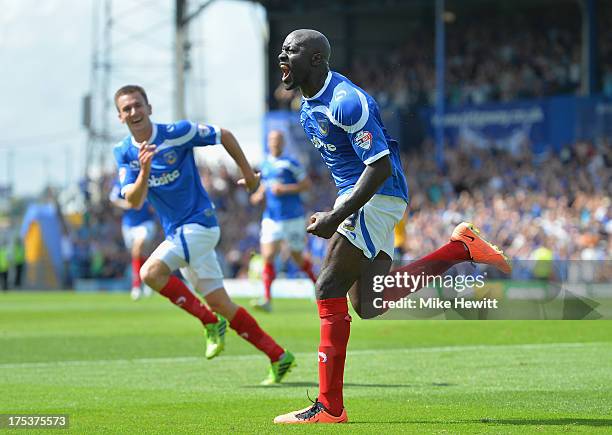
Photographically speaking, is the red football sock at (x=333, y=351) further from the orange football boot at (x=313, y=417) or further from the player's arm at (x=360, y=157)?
the player's arm at (x=360, y=157)

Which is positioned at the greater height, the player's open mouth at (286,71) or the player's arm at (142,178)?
the player's open mouth at (286,71)

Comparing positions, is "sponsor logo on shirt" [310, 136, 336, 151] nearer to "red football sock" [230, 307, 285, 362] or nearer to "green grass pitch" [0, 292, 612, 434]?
"green grass pitch" [0, 292, 612, 434]

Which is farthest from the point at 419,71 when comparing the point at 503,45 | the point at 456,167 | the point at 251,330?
the point at 251,330

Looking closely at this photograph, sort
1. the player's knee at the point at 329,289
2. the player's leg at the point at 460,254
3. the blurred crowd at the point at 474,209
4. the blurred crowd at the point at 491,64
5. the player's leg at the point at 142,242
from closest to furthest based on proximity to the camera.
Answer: the player's knee at the point at 329,289 → the player's leg at the point at 460,254 → the player's leg at the point at 142,242 → the blurred crowd at the point at 474,209 → the blurred crowd at the point at 491,64

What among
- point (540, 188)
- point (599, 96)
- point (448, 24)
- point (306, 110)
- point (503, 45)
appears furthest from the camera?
point (448, 24)

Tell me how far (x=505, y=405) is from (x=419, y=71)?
103 ft

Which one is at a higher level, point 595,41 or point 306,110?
point 595,41

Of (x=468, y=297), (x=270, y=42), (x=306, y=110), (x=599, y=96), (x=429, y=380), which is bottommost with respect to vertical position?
(x=429, y=380)

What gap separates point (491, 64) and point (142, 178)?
28459mm

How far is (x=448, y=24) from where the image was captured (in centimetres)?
4100

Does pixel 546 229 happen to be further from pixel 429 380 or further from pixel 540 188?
pixel 429 380

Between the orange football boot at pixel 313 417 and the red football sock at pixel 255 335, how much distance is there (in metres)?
2.37

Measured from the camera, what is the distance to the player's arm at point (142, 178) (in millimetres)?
9430

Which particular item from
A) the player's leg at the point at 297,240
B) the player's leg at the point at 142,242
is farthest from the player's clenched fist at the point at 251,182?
the player's leg at the point at 142,242
